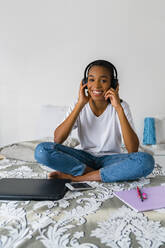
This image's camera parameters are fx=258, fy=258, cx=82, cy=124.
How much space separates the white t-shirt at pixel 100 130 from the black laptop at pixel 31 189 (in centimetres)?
49

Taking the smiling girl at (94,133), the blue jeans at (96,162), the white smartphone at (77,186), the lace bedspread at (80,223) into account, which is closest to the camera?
the lace bedspread at (80,223)

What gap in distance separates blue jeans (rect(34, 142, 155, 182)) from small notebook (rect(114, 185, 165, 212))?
169 millimetres

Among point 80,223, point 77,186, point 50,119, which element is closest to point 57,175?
point 77,186

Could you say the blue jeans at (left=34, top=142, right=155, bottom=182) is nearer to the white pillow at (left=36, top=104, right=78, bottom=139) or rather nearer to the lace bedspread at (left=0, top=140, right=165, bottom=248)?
the lace bedspread at (left=0, top=140, right=165, bottom=248)

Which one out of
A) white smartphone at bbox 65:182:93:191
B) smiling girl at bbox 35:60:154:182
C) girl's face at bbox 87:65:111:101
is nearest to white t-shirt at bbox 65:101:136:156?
smiling girl at bbox 35:60:154:182

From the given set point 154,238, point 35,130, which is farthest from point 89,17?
point 154,238

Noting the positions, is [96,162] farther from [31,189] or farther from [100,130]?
[31,189]

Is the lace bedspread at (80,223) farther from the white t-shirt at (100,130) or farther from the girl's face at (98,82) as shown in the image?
the girl's face at (98,82)

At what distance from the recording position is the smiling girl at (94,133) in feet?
4.56

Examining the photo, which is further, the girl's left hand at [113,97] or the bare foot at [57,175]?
the girl's left hand at [113,97]

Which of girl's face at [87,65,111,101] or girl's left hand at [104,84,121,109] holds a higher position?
girl's face at [87,65,111,101]

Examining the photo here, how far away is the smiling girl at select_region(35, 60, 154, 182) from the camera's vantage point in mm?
1391

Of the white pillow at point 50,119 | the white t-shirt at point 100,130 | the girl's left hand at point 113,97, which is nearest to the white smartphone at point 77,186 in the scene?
→ the white t-shirt at point 100,130

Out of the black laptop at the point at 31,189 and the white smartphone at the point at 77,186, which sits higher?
the black laptop at the point at 31,189
